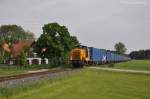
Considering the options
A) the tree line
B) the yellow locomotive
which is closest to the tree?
the tree line

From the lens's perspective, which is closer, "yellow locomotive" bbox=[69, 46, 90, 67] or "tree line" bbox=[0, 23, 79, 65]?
"yellow locomotive" bbox=[69, 46, 90, 67]

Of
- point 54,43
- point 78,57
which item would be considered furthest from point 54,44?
point 78,57

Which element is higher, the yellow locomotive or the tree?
the tree

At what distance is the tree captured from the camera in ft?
250

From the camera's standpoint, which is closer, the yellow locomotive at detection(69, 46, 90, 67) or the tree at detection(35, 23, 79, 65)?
the yellow locomotive at detection(69, 46, 90, 67)

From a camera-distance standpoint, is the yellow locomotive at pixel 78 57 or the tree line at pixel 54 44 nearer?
the yellow locomotive at pixel 78 57

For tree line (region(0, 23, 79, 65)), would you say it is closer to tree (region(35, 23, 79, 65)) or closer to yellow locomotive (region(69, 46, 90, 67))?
tree (region(35, 23, 79, 65))

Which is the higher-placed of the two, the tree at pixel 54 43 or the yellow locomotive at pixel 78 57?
the tree at pixel 54 43

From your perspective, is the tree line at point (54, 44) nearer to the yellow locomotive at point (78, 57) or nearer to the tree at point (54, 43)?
the tree at point (54, 43)

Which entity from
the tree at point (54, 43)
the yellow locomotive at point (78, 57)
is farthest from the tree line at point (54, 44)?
the yellow locomotive at point (78, 57)

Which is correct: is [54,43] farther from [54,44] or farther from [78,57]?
[78,57]

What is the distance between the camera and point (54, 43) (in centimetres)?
7731

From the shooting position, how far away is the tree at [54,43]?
3004 inches

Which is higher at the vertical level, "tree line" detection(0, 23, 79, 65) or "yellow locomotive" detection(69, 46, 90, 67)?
"tree line" detection(0, 23, 79, 65)
